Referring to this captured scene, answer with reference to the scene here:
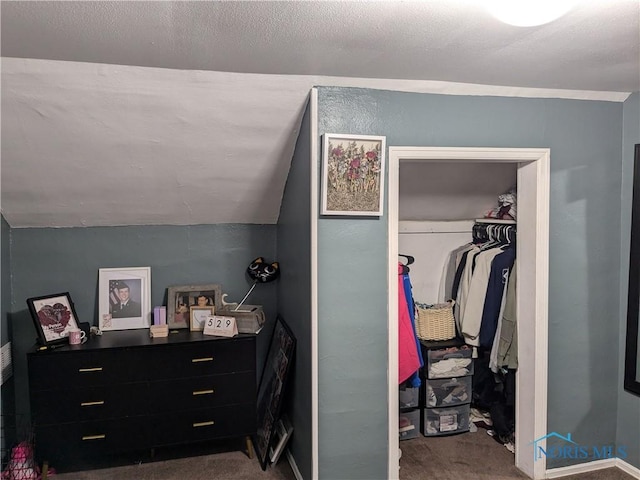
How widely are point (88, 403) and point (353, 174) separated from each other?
6.64 ft

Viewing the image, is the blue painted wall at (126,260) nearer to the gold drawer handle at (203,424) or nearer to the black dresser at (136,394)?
the black dresser at (136,394)

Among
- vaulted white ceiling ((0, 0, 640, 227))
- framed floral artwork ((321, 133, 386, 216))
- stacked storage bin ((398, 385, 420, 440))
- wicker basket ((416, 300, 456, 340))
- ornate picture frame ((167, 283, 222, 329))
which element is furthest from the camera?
wicker basket ((416, 300, 456, 340))

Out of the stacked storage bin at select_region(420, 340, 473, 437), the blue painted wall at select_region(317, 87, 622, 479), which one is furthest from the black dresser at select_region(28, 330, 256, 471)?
the stacked storage bin at select_region(420, 340, 473, 437)

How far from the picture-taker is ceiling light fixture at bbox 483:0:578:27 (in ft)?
5.56

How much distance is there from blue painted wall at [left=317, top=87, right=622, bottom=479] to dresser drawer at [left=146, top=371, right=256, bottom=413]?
69 centimetres

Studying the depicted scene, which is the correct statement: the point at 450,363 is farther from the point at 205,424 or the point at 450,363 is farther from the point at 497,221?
the point at 205,424

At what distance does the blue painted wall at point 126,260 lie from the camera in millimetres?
3207

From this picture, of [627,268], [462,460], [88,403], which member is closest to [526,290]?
[627,268]

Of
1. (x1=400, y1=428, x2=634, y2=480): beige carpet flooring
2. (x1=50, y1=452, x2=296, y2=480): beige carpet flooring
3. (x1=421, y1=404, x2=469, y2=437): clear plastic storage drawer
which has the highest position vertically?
(x1=421, y1=404, x2=469, y2=437): clear plastic storage drawer

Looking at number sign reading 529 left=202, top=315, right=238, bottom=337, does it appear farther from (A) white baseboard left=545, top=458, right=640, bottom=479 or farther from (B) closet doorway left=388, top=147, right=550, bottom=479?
(A) white baseboard left=545, top=458, right=640, bottom=479

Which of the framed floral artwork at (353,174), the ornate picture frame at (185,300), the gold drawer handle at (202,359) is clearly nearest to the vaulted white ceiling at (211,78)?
the framed floral artwork at (353,174)

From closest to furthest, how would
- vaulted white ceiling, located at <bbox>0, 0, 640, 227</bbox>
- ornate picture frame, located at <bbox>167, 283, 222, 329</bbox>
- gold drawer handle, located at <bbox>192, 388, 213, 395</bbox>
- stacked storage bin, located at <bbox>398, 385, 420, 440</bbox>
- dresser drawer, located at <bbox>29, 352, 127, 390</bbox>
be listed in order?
vaulted white ceiling, located at <bbox>0, 0, 640, 227</bbox> < dresser drawer, located at <bbox>29, 352, 127, 390</bbox> < gold drawer handle, located at <bbox>192, 388, 213, 395</bbox> < ornate picture frame, located at <bbox>167, 283, 222, 329</bbox> < stacked storage bin, located at <bbox>398, 385, 420, 440</bbox>

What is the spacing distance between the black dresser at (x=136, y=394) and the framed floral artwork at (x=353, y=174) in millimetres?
1117

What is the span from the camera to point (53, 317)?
3.04 meters
